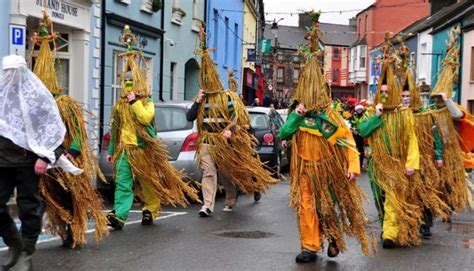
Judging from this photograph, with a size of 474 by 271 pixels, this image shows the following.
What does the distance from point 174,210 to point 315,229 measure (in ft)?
13.1

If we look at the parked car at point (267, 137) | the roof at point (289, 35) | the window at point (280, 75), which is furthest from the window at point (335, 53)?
the parked car at point (267, 137)

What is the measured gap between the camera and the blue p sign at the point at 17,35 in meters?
11.1

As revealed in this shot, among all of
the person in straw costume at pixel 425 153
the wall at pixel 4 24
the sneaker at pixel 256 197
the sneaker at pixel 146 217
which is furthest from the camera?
the wall at pixel 4 24

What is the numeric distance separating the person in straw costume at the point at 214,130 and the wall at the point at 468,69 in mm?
24525

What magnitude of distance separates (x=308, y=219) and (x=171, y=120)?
488cm

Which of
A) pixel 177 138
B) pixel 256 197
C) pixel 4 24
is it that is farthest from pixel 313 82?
pixel 4 24

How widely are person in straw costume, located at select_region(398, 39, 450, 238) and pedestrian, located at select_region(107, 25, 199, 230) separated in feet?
9.36

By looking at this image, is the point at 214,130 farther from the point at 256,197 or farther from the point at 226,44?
the point at 226,44

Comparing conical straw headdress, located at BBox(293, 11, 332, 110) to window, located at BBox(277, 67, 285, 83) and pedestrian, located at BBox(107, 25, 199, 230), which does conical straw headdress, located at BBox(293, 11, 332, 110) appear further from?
window, located at BBox(277, 67, 285, 83)

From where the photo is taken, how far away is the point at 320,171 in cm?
682

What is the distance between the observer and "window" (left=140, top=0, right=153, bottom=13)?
2126 cm

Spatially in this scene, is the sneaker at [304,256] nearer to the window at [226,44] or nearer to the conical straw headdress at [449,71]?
the conical straw headdress at [449,71]

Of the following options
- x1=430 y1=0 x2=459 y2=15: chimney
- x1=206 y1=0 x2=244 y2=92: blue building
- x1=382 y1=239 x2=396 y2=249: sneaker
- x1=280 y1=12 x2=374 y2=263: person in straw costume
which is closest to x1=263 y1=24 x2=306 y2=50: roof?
x1=430 y1=0 x2=459 y2=15: chimney

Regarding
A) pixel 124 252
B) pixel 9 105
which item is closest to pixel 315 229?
pixel 124 252
